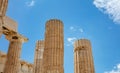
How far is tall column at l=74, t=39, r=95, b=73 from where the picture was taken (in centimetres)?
1830

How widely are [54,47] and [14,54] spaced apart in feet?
22.5

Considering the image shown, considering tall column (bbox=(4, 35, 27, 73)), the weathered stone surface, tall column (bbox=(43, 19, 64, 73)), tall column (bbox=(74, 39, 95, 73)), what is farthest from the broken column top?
the weathered stone surface

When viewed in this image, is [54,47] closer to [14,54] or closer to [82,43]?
[82,43]

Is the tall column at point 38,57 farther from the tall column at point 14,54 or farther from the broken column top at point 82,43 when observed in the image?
the broken column top at point 82,43

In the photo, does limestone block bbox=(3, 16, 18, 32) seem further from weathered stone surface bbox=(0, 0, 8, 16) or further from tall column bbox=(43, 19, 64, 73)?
weathered stone surface bbox=(0, 0, 8, 16)

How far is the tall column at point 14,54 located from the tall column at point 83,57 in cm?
526

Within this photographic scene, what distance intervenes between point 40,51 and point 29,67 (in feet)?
16.3

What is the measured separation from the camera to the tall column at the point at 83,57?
18.3 m

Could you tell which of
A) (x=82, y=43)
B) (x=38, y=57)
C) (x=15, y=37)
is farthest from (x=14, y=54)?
(x=82, y=43)

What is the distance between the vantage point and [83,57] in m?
18.8

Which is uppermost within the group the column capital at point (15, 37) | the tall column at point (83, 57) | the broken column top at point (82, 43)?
the column capital at point (15, 37)

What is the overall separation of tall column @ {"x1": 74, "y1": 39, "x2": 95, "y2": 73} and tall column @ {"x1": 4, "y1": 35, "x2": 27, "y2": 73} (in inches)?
207

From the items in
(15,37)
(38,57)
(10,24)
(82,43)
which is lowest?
(38,57)

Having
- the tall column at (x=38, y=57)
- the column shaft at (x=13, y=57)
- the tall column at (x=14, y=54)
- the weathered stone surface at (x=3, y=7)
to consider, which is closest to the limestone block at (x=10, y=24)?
the tall column at (x=14, y=54)
